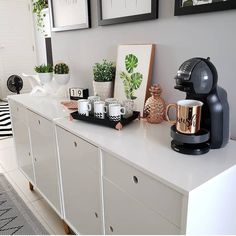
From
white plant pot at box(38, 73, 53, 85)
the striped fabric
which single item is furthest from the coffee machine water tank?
the striped fabric

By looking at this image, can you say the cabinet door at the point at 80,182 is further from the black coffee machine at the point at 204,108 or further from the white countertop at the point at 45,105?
the black coffee machine at the point at 204,108

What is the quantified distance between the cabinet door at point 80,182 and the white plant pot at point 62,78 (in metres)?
0.67

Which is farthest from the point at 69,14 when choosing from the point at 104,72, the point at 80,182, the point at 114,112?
the point at 80,182

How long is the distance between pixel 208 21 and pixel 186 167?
2.08 feet

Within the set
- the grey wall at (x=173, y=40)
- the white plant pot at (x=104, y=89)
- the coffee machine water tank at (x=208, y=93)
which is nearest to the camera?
the coffee machine water tank at (x=208, y=93)

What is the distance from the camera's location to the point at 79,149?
1.18 m

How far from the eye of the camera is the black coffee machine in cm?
86

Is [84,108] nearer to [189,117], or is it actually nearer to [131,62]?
[131,62]

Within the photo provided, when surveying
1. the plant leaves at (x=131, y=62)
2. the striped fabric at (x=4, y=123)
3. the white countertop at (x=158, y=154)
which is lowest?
the striped fabric at (x=4, y=123)

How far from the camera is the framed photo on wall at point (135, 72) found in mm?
1315

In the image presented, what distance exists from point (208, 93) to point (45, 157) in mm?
1091

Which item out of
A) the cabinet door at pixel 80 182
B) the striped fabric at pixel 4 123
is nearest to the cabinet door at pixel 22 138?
the cabinet door at pixel 80 182

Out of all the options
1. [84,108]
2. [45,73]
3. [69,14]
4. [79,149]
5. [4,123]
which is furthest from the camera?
[4,123]

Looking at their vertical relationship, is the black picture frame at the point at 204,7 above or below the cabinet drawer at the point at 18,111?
above
